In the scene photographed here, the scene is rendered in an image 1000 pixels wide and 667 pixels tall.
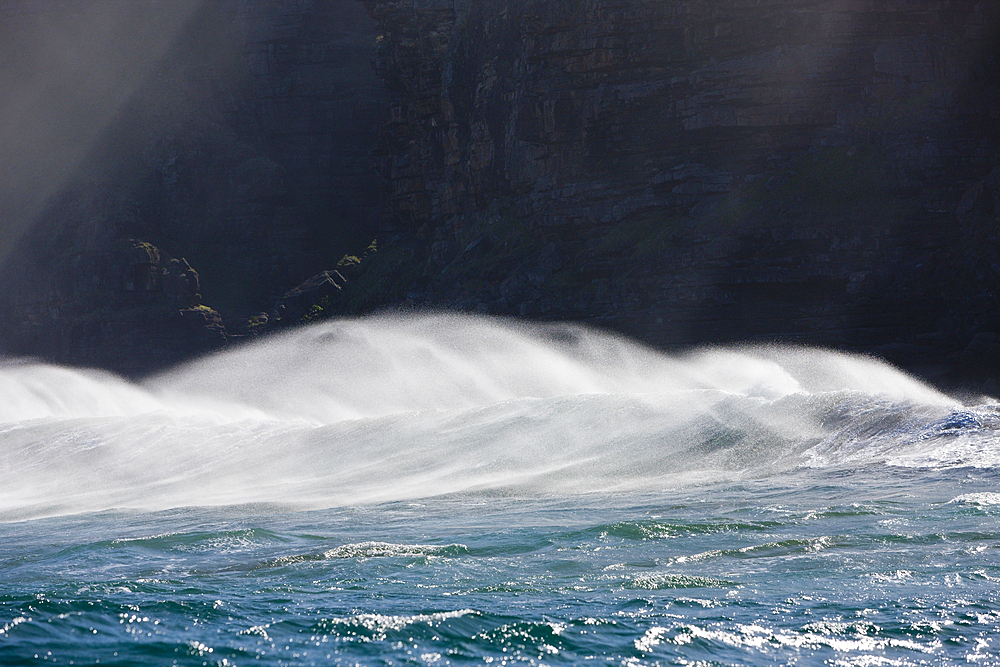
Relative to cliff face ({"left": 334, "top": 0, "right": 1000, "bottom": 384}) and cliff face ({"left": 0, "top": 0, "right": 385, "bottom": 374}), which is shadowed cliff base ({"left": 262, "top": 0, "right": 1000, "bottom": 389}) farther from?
cliff face ({"left": 0, "top": 0, "right": 385, "bottom": 374})

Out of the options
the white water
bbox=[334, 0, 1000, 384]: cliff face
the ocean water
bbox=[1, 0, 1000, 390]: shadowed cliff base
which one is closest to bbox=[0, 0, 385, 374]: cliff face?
bbox=[1, 0, 1000, 390]: shadowed cliff base

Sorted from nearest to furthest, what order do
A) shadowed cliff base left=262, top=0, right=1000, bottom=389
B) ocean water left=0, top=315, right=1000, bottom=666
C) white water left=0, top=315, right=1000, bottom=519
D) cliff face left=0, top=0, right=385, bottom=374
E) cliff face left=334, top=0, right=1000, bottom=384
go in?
ocean water left=0, top=315, right=1000, bottom=666
white water left=0, top=315, right=1000, bottom=519
shadowed cliff base left=262, top=0, right=1000, bottom=389
cliff face left=334, top=0, right=1000, bottom=384
cliff face left=0, top=0, right=385, bottom=374

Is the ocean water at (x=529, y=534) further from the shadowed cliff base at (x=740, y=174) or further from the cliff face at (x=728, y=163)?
the cliff face at (x=728, y=163)

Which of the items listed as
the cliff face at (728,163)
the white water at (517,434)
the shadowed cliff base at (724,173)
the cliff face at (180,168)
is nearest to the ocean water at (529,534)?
the white water at (517,434)

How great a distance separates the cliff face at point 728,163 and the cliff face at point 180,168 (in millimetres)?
28237

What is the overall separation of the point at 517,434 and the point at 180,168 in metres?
70.3

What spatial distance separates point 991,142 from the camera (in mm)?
47062

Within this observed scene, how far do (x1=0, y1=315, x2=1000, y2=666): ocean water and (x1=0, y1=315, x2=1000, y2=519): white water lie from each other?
11 cm

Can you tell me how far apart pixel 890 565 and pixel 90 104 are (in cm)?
9862

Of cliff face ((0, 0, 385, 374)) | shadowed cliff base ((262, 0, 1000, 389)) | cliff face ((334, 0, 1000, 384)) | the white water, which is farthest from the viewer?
cliff face ((0, 0, 385, 374))

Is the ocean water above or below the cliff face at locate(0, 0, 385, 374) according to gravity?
below

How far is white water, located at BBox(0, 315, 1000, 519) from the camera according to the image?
19.3m

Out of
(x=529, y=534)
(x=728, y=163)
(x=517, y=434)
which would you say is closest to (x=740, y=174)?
(x=728, y=163)

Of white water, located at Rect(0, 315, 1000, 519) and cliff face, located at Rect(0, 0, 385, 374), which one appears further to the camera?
cliff face, located at Rect(0, 0, 385, 374)
